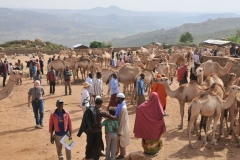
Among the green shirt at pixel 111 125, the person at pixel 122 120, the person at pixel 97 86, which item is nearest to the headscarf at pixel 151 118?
the person at pixel 122 120

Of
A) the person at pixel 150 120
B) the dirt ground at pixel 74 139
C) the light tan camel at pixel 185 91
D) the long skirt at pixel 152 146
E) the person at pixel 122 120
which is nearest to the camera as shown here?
the person at pixel 122 120

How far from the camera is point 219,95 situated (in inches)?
367

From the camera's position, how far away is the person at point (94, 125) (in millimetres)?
6625

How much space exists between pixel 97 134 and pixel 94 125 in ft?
0.79

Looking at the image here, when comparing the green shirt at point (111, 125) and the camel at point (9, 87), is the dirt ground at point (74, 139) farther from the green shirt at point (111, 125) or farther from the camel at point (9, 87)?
the green shirt at point (111, 125)

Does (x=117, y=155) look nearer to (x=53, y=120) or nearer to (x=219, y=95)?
(x=53, y=120)

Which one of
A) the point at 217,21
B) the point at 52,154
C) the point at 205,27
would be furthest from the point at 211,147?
the point at 217,21

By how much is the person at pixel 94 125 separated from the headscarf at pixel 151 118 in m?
1.03

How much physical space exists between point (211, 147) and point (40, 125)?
5.38 metres

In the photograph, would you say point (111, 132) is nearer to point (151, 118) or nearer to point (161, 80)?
point (151, 118)

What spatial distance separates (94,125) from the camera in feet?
22.0

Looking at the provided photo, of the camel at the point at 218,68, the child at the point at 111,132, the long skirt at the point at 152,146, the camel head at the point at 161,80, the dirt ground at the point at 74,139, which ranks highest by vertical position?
the camel head at the point at 161,80

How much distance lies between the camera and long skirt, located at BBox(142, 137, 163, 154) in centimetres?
787

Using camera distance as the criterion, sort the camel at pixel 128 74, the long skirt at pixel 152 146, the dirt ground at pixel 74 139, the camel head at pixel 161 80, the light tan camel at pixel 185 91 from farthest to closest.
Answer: the camel at pixel 128 74 < the light tan camel at pixel 185 91 < the camel head at pixel 161 80 < the dirt ground at pixel 74 139 < the long skirt at pixel 152 146
